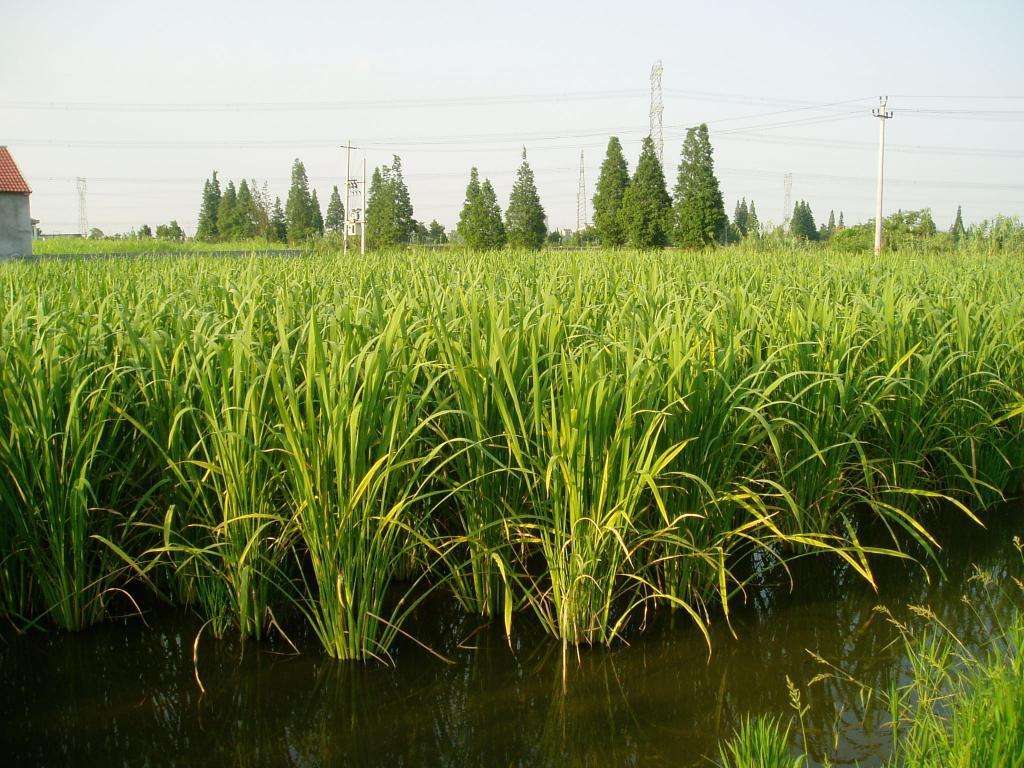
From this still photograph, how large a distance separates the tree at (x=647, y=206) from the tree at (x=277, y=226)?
23.6 m

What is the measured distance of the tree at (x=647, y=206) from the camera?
2997 centimetres

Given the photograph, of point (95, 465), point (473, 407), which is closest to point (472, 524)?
point (473, 407)

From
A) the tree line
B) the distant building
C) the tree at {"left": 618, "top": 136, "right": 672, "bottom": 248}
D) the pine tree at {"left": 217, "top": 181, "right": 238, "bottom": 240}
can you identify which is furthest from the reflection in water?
the pine tree at {"left": 217, "top": 181, "right": 238, "bottom": 240}

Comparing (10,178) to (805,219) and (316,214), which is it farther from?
(805,219)

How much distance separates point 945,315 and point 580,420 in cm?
289

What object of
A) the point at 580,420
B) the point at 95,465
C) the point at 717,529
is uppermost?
the point at 580,420

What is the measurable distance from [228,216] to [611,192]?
2519cm

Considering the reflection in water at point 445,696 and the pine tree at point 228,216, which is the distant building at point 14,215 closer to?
the pine tree at point 228,216

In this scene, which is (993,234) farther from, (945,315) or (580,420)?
(580,420)

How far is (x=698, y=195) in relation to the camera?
29.4 meters

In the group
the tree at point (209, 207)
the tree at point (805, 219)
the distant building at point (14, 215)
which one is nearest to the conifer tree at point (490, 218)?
the distant building at point (14, 215)

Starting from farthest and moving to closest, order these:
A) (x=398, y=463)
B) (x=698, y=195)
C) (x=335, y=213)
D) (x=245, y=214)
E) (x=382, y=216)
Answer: (x=335, y=213)
(x=245, y=214)
(x=382, y=216)
(x=698, y=195)
(x=398, y=463)

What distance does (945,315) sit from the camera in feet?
13.9

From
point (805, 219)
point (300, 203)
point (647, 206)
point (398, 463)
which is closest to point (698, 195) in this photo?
point (647, 206)
